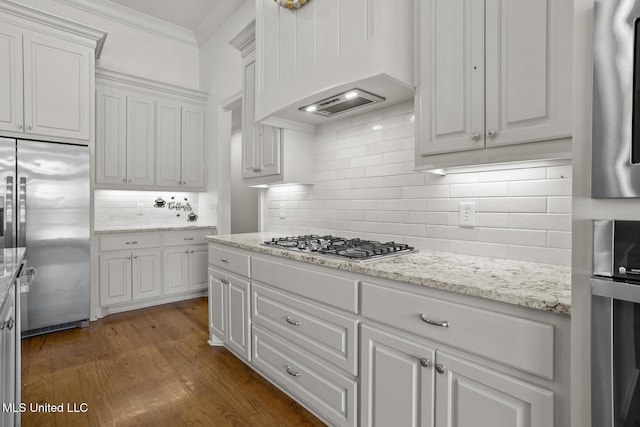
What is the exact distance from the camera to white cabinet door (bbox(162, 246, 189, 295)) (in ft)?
12.7

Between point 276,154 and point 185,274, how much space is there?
2266 millimetres

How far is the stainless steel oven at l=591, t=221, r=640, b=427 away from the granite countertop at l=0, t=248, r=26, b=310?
1.40m

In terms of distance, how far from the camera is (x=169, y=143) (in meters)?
4.10

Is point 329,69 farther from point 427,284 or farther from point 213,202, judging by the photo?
point 213,202

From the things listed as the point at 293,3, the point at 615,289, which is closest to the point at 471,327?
the point at 615,289

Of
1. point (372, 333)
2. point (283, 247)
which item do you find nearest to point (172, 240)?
point (283, 247)

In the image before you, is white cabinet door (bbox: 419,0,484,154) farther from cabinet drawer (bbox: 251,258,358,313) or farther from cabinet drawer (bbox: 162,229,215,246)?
cabinet drawer (bbox: 162,229,215,246)

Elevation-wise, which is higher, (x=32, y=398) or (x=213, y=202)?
(x=213, y=202)

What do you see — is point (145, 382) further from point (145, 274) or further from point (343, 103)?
point (343, 103)

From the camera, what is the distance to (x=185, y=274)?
4.01 metres

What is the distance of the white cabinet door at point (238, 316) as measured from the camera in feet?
7.38

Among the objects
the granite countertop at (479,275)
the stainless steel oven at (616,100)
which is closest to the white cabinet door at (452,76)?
the granite countertop at (479,275)

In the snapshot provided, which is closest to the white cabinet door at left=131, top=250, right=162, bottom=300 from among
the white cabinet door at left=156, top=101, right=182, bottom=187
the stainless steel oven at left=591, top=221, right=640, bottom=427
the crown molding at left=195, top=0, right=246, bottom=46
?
the white cabinet door at left=156, top=101, right=182, bottom=187

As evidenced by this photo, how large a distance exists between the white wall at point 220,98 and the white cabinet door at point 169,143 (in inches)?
14.8
